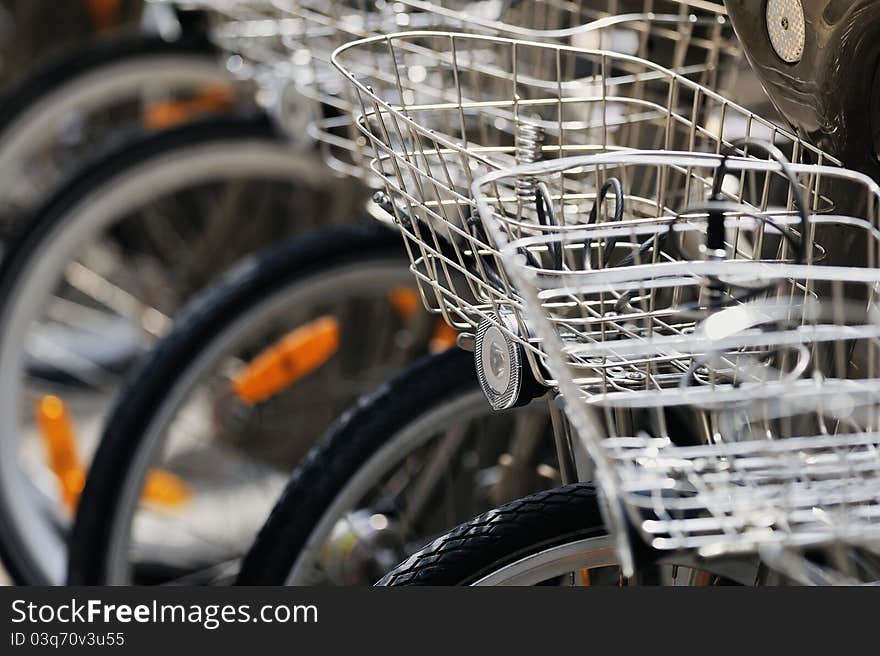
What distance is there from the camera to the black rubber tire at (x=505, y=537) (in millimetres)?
1022

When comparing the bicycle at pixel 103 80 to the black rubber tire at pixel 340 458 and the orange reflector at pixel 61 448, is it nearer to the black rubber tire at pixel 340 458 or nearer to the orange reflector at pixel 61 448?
the orange reflector at pixel 61 448

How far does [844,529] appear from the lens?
0.75 meters

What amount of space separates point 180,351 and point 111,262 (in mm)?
2113

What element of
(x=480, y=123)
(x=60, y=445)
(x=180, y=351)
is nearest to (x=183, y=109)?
(x=60, y=445)

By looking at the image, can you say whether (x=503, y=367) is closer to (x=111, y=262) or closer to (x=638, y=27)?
(x=638, y=27)

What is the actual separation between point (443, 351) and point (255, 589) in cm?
34

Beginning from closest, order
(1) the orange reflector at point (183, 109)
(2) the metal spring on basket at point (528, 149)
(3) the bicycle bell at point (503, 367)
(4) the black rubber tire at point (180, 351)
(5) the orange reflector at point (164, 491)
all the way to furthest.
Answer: (3) the bicycle bell at point (503, 367), (2) the metal spring on basket at point (528, 149), (4) the black rubber tire at point (180, 351), (5) the orange reflector at point (164, 491), (1) the orange reflector at point (183, 109)

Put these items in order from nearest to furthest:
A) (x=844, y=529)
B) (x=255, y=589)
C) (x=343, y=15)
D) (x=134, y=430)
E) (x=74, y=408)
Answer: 1. (x=844, y=529)
2. (x=255, y=589)
3. (x=134, y=430)
4. (x=343, y=15)
5. (x=74, y=408)

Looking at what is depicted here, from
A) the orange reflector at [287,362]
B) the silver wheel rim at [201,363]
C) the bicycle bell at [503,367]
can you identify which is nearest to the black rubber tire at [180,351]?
the silver wheel rim at [201,363]

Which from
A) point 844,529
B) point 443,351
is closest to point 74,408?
point 443,351

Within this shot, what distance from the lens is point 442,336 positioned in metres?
2.12

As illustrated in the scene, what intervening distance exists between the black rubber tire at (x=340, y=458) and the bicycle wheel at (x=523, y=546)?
314 millimetres

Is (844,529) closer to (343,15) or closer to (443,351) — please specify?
(443,351)

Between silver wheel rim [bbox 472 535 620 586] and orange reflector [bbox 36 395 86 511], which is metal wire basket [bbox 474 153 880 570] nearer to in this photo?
silver wheel rim [bbox 472 535 620 586]
